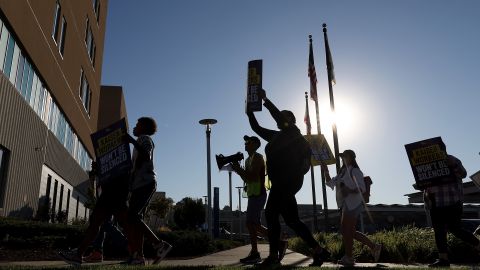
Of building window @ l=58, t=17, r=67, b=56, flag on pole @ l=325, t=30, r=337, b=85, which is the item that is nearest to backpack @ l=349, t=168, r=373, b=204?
flag on pole @ l=325, t=30, r=337, b=85

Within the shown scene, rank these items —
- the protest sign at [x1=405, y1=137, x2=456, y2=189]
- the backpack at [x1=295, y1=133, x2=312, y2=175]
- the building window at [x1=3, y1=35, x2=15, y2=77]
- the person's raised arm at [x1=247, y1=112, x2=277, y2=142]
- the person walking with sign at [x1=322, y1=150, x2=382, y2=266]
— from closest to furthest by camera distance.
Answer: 1. the backpack at [x1=295, y1=133, x2=312, y2=175]
2. the person's raised arm at [x1=247, y1=112, x2=277, y2=142]
3. the person walking with sign at [x1=322, y1=150, x2=382, y2=266]
4. the protest sign at [x1=405, y1=137, x2=456, y2=189]
5. the building window at [x1=3, y1=35, x2=15, y2=77]

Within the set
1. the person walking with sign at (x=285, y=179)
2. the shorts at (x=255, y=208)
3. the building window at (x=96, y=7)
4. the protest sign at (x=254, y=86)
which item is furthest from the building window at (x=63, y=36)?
the person walking with sign at (x=285, y=179)

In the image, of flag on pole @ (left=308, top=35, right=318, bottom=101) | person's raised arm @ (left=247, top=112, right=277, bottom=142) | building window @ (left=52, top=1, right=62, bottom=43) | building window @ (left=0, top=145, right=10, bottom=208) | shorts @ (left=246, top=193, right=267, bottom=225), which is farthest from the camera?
building window @ (left=52, top=1, right=62, bottom=43)

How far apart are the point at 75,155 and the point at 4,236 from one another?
61.6 ft

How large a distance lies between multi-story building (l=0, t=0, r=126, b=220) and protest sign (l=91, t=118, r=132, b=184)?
9943 mm

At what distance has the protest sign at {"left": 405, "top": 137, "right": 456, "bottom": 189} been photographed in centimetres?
596

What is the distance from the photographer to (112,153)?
17.0 ft

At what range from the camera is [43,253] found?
9.14 meters

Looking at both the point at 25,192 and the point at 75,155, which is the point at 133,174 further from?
the point at 75,155

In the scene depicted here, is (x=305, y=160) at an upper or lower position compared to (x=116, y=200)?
upper

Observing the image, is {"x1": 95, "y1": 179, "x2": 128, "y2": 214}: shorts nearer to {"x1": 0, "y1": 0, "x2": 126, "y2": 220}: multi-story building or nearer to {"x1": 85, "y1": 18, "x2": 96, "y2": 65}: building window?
{"x1": 0, "y1": 0, "x2": 126, "y2": 220}: multi-story building

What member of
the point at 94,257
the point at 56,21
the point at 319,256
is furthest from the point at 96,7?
the point at 319,256

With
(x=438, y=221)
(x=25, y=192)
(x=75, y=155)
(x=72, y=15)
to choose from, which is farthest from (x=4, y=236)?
(x=75, y=155)

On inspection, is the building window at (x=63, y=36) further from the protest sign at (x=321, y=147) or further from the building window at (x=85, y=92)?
the protest sign at (x=321, y=147)
